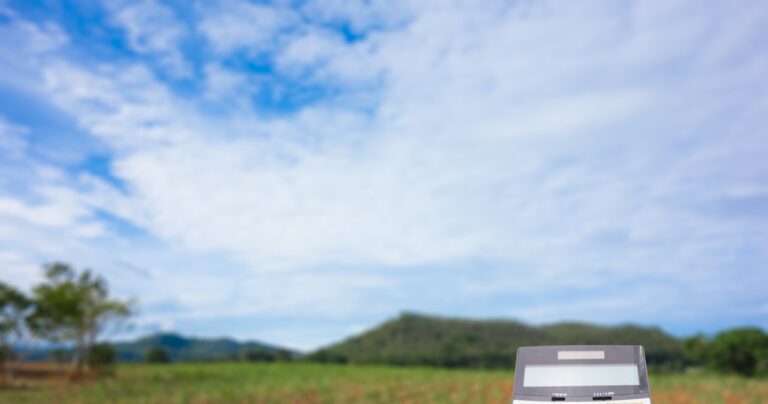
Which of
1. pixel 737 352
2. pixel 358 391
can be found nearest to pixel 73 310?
pixel 358 391

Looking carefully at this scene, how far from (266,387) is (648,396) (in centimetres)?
2306

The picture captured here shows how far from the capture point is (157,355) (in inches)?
1925

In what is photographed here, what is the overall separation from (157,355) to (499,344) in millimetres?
34716

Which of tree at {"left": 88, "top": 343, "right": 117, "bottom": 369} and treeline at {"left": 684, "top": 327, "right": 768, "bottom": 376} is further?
tree at {"left": 88, "top": 343, "right": 117, "bottom": 369}

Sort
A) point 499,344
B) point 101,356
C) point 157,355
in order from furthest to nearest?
point 499,344
point 157,355
point 101,356

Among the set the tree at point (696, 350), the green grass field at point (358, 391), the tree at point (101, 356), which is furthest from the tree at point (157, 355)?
the tree at point (696, 350)

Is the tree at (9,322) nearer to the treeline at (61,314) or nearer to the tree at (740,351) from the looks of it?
the treeline at (61,314)

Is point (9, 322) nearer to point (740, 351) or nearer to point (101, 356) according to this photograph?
point (101, 356)

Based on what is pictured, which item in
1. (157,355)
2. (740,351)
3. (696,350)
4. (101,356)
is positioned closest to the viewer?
(740,351)

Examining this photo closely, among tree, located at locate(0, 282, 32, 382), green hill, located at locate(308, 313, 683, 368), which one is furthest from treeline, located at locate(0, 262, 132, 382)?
green hill, located at locate(308, 313, 683, 368)

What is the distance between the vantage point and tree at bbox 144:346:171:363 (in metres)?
48.1

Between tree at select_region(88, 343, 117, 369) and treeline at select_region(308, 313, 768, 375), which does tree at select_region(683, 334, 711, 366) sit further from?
tree at select_region(88, 343, 117, 369)

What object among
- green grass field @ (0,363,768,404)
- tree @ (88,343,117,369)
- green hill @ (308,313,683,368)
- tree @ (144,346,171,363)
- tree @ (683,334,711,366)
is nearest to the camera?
green grass field @ (0,363,768,404)

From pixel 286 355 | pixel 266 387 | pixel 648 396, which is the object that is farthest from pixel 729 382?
pixel 286 355
